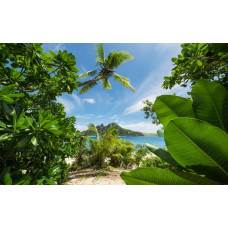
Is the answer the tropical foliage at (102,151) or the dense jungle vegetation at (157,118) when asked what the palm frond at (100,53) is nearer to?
the tropical foliage at (102,151)

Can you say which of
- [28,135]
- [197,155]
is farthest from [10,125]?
[197,155]

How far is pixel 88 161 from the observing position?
6.39m

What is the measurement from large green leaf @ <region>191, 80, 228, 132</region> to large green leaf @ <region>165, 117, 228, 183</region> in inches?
8.1

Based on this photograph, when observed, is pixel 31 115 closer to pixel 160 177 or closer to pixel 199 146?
pixel 160 177

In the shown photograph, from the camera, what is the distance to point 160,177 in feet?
1.40

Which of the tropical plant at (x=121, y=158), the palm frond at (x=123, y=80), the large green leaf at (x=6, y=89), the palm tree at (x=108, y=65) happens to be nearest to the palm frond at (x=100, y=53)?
the palm tree at (x=108, y=65)

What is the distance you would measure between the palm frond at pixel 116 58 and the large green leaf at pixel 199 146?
908cm

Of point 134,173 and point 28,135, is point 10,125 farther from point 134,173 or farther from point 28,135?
point 134,173

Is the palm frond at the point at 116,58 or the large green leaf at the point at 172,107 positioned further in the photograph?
the palm frond at the point at 116,58

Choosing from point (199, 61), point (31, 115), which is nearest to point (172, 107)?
point (199, 61)

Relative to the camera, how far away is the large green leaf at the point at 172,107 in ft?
2.01

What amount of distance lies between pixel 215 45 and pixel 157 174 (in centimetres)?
130

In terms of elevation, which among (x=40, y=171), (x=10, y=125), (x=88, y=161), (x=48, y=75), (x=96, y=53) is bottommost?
(x=88, y=161)
